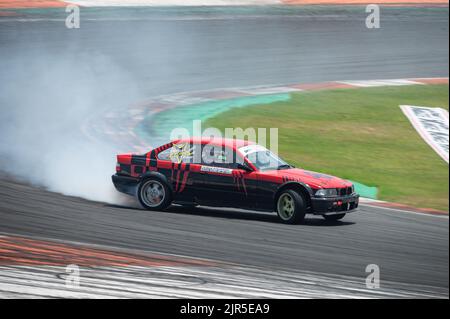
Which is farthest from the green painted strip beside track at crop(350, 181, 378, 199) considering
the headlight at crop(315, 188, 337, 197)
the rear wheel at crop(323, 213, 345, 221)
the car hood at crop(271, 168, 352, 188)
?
the headlight at crop(315, 188, 337, 197)

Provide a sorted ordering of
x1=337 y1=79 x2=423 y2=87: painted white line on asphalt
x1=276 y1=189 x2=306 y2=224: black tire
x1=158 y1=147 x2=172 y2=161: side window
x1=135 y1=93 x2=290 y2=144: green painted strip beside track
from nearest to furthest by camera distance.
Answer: x1=276 y1=189 x2=306 y2=224: black tire, x1=158 y1=147 x2=172 y2=161: side window, x1=135 y1=93 x2=290 y2=144: green painted strip beside track, x1=337 y1=79 x2=423 y2=87: painted white line on asphalt

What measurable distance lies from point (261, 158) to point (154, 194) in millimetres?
1618

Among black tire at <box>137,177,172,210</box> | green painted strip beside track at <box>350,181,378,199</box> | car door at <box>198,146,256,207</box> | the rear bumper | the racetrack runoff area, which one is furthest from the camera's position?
the racetrack runoff area

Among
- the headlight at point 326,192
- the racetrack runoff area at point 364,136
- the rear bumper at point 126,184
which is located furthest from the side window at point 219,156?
the racetrack runoff area at point 364,136

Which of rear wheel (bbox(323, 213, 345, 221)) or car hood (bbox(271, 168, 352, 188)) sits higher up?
car hood (bbox(271, 168, 352, 188))

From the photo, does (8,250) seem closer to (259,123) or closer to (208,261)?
(208,261)

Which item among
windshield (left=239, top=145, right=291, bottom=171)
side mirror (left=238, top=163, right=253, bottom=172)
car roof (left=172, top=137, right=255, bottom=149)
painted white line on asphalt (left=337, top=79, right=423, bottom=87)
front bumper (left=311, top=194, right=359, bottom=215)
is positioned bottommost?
front bumper (left=311, top=194, right=359, bottom=215)

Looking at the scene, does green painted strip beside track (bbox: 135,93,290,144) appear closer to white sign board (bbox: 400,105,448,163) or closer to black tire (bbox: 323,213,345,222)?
white sign board (bbox: 400,105,448,163)

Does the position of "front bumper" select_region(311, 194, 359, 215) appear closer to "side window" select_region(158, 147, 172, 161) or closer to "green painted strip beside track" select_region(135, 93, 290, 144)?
"side window" select_region(158, 147, 172, 161)

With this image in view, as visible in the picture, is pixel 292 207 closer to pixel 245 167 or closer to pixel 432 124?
pixel 245 167

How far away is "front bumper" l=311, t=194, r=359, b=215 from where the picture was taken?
11414mm

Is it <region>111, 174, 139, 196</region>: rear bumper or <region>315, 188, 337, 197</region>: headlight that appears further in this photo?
<region>111, 174, 139, 196</region>: rear bumper

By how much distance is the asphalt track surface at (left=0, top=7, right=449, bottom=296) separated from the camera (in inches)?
400
